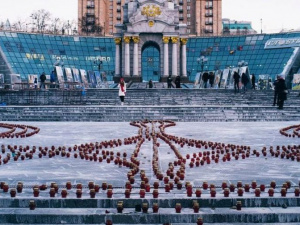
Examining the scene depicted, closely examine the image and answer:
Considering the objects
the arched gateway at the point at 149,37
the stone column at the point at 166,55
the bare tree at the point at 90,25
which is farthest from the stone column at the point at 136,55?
the bare tree at the point at 90,25

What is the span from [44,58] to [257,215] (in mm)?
74352

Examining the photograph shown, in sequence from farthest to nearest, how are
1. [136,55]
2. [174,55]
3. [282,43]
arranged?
[282,43] < [174,55] < [136,55]

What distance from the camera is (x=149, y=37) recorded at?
60500 millimetres

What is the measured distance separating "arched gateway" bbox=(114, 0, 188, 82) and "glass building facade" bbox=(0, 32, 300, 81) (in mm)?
18834

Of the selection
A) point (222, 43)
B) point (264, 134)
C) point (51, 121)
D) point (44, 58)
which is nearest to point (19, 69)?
point (44, 58)

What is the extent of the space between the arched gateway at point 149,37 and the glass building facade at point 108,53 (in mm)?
18834

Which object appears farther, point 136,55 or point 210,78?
point 136,55

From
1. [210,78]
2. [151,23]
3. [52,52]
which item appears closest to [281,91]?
[210,78]

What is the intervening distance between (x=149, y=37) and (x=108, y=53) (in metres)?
24.2

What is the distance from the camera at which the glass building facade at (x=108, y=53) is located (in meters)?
74.2

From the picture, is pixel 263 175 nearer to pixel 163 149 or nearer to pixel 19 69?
pixel 163 149

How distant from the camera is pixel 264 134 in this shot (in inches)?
718

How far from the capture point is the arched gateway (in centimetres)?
5988

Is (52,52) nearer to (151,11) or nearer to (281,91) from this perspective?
(151,11)
